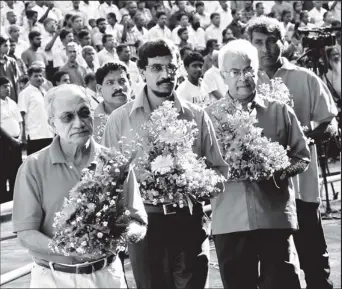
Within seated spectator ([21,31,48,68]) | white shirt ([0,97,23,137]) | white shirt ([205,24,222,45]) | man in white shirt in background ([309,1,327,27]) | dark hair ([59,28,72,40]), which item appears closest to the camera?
white shirt ([0,97,23,137])

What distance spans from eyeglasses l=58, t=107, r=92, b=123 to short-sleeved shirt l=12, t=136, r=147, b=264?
18 cm

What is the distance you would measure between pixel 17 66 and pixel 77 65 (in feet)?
3.52

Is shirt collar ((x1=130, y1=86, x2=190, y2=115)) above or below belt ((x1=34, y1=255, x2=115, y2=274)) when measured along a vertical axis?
above

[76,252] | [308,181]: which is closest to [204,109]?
[308,181]

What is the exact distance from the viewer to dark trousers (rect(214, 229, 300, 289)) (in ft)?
18.7

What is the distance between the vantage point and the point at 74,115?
448cm

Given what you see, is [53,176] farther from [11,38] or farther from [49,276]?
[11,38]

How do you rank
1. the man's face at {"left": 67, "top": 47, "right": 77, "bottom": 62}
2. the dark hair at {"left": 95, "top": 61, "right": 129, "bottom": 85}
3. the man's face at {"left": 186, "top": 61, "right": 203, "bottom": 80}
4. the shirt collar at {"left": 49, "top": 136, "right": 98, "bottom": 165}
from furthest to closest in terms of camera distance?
the man's face at {"left": 67, "top": 47, "right": 77, "bottom": 62}, the man's face at {"left": 186, "top": 61, "right": 203, "bottom": 80}, the dark hair at {"left": 95, "top": 61, "right": 129, "bottom": 85}, the shirt collar at {"left": 49, "top": 136, "right": 98, "bottom": 165}

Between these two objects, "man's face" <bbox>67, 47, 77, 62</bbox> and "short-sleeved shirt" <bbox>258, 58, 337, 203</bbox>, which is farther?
A: "man's face" <bbox>67, 47, 77, 62</bbox>

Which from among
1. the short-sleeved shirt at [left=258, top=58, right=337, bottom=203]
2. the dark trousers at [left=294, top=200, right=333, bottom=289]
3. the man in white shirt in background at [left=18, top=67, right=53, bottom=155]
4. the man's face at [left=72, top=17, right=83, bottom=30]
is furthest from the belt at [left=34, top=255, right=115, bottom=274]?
the man's face at [left=72, top=17, right=83, bottom=30]

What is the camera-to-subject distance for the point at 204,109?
19.6 feet

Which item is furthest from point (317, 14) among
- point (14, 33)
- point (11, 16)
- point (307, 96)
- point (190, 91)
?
point (307, 96)

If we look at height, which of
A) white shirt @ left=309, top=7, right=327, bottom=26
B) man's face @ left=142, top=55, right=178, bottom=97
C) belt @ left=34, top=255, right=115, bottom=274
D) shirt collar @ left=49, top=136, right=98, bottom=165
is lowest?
white shirt @ left=309, top=7, right=327, bottom=26

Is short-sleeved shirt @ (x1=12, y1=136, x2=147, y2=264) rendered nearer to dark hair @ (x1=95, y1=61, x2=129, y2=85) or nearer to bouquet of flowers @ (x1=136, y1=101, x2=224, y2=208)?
bouquet of flowers @ (x1=136, y1=101, x2=224, y2=208)
